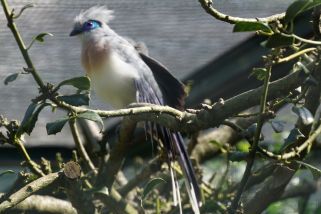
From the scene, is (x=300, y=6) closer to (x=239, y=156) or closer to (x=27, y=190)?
(x=239, y=156)

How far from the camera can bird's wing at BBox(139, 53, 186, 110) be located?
1.99 meters

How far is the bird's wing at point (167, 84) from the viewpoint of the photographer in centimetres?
199

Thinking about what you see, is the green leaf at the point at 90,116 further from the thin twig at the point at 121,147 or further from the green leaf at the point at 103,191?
the thin twig at the point at 121,147

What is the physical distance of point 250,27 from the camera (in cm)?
101

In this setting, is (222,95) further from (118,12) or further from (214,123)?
(214,123)

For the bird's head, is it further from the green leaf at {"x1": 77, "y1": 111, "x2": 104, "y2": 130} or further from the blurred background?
the green leaf at {"x1": 77, "y1": 111, "x2": 104, "y2": 130}

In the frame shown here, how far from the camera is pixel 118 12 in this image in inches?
84.6

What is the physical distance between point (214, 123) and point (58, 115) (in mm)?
1000

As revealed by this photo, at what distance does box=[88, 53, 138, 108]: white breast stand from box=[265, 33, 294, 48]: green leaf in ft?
3.63

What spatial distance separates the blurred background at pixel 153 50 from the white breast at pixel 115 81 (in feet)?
0.29

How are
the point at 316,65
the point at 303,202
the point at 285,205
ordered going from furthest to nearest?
the point at 285,205 < the point at 303,202 < the point at 316,65

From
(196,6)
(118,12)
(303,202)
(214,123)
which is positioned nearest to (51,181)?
(214,123)

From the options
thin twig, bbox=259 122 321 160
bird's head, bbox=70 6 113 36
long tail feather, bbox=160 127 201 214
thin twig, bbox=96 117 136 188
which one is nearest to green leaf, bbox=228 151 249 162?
thin twig, bbox=259 122 321 160

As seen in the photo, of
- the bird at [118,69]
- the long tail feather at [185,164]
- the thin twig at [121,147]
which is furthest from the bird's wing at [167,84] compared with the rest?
the thin twig at [121,147]
